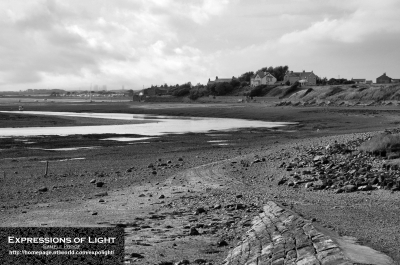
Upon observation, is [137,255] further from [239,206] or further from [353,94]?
[353,94]

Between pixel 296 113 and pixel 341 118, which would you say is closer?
pixel 341 118

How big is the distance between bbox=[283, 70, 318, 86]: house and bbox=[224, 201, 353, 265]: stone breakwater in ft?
387

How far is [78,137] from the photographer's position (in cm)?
→ 3881

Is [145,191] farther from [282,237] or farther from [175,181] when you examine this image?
[282,237]

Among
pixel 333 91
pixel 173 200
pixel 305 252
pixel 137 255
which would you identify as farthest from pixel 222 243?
pixel 333 91

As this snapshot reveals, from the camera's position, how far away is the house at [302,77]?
130 meters

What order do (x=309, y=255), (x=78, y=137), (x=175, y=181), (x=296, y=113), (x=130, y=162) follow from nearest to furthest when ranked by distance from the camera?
(x=309, y=255) < (x=175, y=181) < (x=130, y=162) < (x=78, y=137) < (x=296, y=113)

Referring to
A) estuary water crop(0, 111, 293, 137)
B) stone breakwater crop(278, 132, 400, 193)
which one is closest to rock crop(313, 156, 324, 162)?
stone breakwater crop(278, 132, 400, 193)

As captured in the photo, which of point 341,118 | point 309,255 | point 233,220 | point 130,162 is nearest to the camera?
point 309,255

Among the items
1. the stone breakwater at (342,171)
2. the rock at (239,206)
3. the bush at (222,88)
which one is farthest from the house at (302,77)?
the rock at (239,206)

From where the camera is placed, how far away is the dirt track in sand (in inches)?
422

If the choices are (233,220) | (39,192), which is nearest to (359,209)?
(233,220)

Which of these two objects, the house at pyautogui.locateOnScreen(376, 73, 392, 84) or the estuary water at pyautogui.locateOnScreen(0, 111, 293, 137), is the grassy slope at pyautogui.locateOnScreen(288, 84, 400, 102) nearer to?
the house at pyautogui.locateOnScreen(376, 73, 392, 84)

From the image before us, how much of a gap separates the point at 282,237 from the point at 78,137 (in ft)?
103
